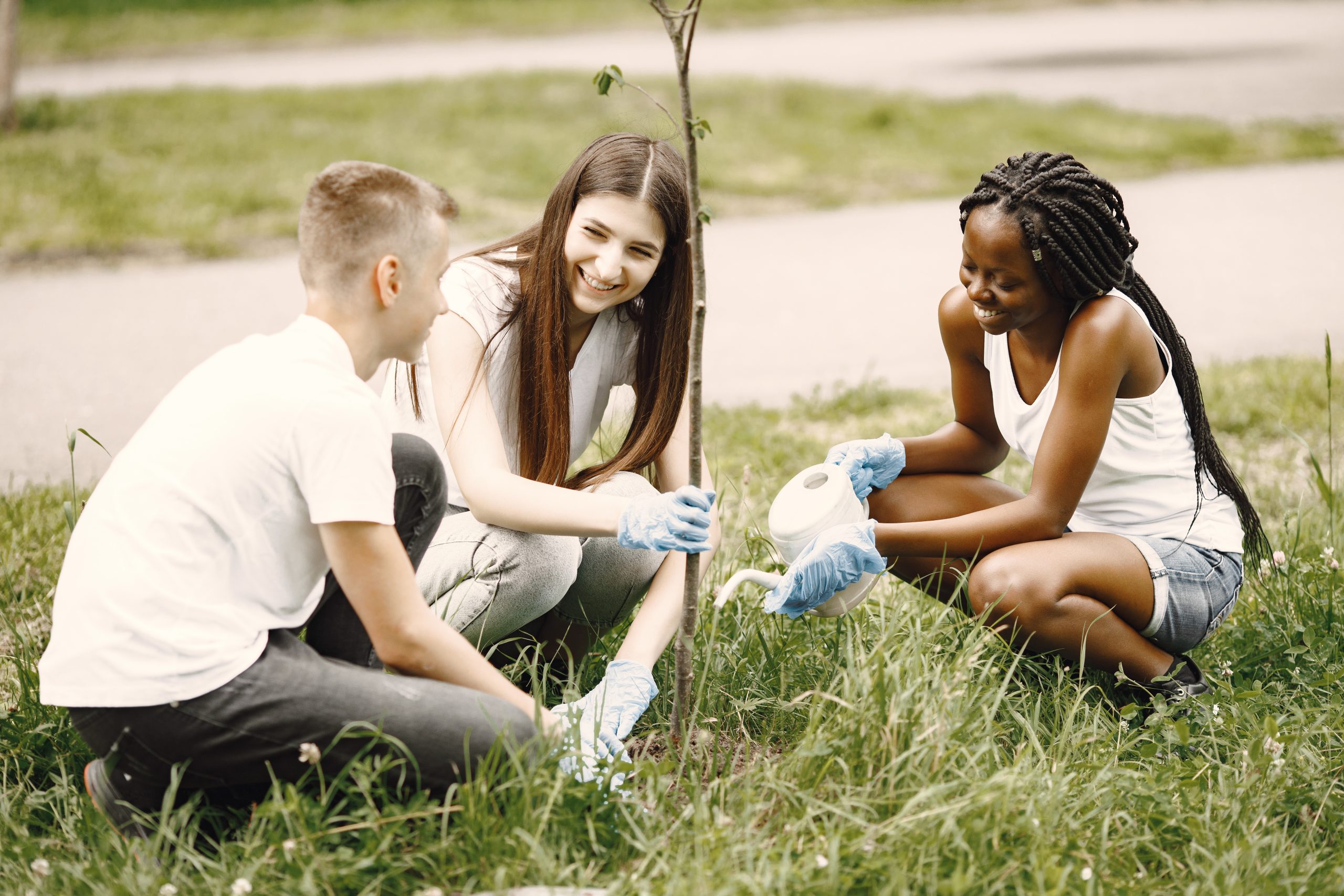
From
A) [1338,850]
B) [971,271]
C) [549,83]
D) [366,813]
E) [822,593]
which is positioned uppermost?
[549,83]

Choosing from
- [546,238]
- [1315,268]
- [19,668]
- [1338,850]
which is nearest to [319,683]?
[19,668]

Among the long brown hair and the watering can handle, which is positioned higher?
the long brown hair

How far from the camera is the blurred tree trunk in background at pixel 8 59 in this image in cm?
731

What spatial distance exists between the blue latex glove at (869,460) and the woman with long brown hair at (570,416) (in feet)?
1.00

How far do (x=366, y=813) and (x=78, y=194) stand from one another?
237 inches

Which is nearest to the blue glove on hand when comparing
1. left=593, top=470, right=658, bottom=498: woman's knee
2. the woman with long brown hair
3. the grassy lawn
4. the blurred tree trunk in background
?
the woman with long brown hair

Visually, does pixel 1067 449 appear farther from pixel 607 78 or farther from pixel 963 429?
pixel 607 78

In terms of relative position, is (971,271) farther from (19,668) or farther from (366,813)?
(19,668)

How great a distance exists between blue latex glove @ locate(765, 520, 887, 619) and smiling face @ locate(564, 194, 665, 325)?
1.99 feet

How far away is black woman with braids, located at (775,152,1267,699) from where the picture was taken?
2172 mm

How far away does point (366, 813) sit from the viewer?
1731 millimetres

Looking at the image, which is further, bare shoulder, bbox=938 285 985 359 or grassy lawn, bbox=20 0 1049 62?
grassy lawn, bbox=20 0 1049 62

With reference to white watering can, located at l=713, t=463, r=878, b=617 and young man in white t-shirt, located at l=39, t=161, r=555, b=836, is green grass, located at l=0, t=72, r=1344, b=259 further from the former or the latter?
young man in white t-shirt, located at l=39, t=161, r=555, b=836

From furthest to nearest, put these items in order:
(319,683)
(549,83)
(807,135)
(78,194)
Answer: (549,83) < (807,135) < (78,194) < (319,683)
